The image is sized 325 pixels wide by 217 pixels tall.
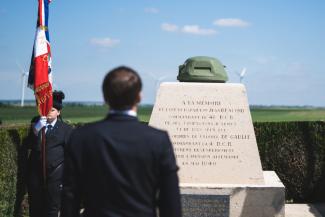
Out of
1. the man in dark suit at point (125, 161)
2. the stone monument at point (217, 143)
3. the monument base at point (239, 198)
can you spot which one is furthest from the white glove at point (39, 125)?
the man in dark suit at point (125, 161)

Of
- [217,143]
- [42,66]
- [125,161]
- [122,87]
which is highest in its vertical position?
[122,87]

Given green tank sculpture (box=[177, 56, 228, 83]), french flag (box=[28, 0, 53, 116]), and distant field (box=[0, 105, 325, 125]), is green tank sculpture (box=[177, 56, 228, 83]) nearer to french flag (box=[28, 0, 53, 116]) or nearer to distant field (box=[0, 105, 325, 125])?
french flag (box=[28, 0, 53, 116])

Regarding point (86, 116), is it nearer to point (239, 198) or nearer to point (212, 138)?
point (212, 138)

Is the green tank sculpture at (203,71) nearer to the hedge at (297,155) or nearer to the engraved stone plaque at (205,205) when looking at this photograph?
the engraved stone plaque at (205,205)

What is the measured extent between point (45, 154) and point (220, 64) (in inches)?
106

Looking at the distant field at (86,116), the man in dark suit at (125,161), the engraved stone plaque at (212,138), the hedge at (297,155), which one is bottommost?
the distant field at (86,116)

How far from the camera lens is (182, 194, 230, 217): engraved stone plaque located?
18.8 feet

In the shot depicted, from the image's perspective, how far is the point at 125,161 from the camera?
8.23 feet

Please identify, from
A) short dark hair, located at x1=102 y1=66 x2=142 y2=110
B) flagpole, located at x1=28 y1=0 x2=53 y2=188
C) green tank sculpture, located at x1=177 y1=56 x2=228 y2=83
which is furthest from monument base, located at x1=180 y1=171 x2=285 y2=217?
short dark hair, located at x1=102 y1=66 x2=142 y2=110

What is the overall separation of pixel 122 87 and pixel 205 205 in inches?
140

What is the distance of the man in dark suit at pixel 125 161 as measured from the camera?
98.6 inches

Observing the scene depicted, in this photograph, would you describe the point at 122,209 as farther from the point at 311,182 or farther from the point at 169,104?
the point at 311,182

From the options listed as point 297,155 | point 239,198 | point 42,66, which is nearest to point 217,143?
point 239,198

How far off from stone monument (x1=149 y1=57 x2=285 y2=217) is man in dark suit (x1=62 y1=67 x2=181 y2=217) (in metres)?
3.43
